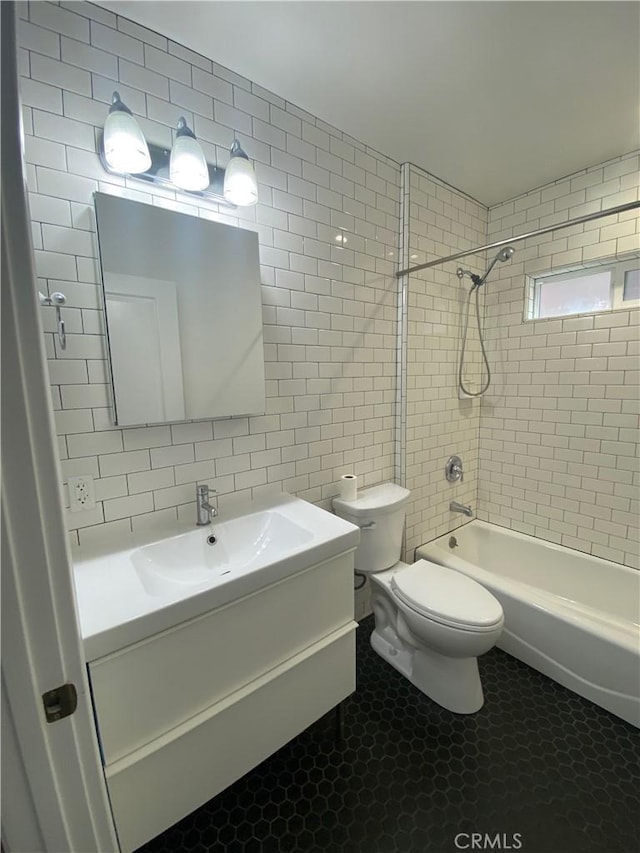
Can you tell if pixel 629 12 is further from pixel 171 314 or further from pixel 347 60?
pixel 171 314

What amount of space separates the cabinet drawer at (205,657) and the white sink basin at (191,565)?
5 cm

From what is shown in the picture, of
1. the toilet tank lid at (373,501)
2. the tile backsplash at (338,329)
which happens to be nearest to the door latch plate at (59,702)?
the tile backsplash at (338,329)

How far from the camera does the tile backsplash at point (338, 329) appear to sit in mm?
1095

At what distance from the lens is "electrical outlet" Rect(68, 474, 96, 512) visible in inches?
45.2

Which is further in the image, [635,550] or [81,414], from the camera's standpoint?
[635,550]

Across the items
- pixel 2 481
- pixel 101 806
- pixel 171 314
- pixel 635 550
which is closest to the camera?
pixel 2 481

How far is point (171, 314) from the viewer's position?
4.22 ft

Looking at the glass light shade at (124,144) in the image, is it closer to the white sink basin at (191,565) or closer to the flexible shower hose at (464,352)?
the white sink basin at (191,565)

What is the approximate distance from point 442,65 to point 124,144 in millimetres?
1246

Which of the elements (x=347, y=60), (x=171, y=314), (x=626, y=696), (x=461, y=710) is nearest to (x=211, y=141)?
(x=347, y=60)

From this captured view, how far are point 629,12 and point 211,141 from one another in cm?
150

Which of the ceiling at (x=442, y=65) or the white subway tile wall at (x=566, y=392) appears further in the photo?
the white subway tile wall at (x=566, y=392)

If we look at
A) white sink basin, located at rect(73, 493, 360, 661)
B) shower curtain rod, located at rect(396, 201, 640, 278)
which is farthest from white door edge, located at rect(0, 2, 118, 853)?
shower curtain rod, located at rect(396, 201, 640, 278)

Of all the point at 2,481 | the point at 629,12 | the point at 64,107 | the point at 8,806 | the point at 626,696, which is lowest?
the point at 626,696
